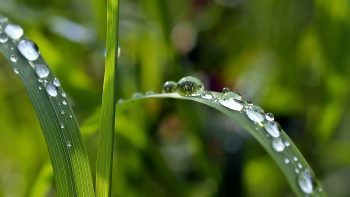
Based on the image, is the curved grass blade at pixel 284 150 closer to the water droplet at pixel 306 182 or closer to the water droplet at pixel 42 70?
the water droplet at pixel 306 182

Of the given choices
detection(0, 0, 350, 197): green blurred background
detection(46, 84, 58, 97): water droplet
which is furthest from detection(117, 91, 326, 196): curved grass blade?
detection(0, 0, 350, 197): green blurred background

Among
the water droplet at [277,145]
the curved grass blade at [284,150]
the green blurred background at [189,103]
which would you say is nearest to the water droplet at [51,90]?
the curved grass blade at [284,150]

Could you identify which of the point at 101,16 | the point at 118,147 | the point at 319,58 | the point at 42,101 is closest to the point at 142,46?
the point at 101,16

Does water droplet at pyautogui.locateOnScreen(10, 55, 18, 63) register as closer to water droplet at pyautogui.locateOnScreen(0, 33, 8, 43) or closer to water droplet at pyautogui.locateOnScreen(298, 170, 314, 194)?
water droplet at pyautogui.locateOnScreen(0, 33, 8, 43)

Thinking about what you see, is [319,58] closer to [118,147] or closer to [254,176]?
[254,176]

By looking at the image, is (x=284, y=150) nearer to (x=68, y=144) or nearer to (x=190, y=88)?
(x=190, y=88)

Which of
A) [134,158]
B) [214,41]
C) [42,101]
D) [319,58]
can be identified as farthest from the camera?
[214,41]

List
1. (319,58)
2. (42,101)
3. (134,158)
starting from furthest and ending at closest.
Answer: (319,58) → (134,158) → (42,101)
